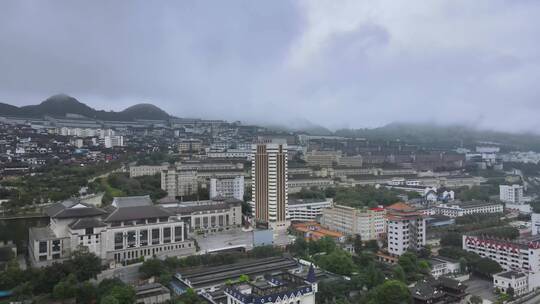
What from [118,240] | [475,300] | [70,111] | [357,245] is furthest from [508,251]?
[70,111]

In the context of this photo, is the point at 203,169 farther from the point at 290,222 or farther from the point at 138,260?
the point at 138,260

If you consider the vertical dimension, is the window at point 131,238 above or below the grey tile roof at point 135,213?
below

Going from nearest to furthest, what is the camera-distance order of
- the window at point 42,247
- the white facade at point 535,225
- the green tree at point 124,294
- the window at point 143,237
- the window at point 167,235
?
the green tree at point 124,294 < the window at point 42,247 < the window at point 143,237 < the window at point 167,235 < the white facade at point 535,225

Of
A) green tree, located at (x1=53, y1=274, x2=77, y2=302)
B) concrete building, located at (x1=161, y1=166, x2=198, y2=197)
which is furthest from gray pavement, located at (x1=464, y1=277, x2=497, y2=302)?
concrete building, located at (x1=161, y1=166, x2=198, y2=197)

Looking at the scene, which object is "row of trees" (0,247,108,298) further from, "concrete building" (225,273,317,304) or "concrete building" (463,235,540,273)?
"concrete building" (463,235,540,273)

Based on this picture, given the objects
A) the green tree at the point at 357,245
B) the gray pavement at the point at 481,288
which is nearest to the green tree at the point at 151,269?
the green tree at the point at 357,245

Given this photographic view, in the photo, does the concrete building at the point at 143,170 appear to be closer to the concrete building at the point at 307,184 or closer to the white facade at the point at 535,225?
the concrete building at the point at 307,184

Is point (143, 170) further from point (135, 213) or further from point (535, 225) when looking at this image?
point (535, 225)
